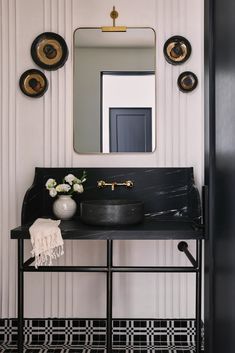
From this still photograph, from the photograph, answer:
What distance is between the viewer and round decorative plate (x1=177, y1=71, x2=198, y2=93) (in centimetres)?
280

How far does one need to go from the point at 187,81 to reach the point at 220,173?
1.35 m

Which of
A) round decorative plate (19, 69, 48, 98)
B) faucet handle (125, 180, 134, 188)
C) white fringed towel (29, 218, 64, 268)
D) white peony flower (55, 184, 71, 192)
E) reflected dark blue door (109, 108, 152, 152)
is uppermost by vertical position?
round decorative plate (19, 69, 48, 98)

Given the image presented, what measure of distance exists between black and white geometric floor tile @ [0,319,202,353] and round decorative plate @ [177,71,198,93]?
1709 mm

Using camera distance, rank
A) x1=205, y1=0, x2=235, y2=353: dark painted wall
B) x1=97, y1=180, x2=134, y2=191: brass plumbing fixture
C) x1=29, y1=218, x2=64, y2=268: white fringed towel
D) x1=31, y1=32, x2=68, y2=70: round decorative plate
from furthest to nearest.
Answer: x1=31, y1=32, x2=68, y2=70: round decorative plate < x1=97, y1=180, x2=134, y2=191: brass plumbing fixture < x1=29, y1=218, x2=64, y2=268: white fringed towel < x1=205, y1=0, x2=235, y2=353: dark painted wall

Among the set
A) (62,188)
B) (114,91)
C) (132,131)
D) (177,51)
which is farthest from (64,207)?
(177,51)

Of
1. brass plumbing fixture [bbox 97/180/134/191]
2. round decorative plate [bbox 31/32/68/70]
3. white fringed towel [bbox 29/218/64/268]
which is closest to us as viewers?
white fringed towel [bbox 29/218/64/268]

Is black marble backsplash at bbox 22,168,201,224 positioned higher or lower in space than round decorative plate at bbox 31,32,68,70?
lower

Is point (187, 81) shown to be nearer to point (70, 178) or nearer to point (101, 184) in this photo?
point (101, 184)

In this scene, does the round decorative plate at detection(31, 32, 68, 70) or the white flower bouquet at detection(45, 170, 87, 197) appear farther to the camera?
the round decorative plate at detection(31, 32, 68, 70)

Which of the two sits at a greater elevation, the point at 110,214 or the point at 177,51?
the point at 177,51

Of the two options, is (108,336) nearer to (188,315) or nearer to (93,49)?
(188,315)

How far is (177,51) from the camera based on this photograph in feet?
9.18

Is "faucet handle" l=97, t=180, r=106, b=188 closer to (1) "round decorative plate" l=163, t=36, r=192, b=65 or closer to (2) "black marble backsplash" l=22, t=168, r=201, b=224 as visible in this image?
(2) "black marble backsplash" l=22, t=168, r=201, b=224

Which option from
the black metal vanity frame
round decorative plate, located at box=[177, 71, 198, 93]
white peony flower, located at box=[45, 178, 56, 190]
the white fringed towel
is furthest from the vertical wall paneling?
the white fringed towel
